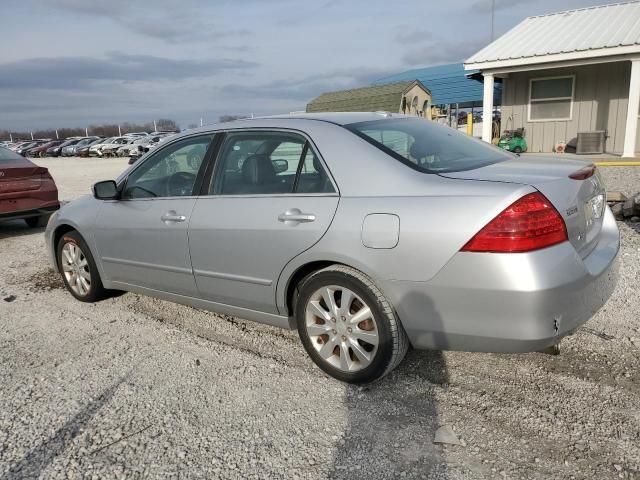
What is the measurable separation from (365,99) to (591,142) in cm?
862

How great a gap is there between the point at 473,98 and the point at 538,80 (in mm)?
7575

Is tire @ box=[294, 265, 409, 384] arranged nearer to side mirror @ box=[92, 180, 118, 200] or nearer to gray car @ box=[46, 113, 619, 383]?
gray car @ box=[46, 113, 619, 383]

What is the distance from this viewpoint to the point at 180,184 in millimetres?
3869

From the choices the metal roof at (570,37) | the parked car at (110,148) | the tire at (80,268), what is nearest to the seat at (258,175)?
the tire at (80,268)

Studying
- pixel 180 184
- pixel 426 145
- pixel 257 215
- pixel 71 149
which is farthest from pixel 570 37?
pixel 71 149

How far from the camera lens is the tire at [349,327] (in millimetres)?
2836

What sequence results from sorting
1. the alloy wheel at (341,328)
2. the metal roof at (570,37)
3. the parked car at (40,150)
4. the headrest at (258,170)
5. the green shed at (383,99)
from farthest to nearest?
the parked car at (40,150), the green shed at (383,99), the metal roof at (570,37), the headrest at (258,170), the alloy wheel at (341,328)

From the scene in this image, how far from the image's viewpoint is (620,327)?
3.63m

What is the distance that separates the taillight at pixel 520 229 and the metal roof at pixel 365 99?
610 inches

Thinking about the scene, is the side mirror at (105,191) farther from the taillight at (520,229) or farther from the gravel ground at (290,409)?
the taillight at (520,229)

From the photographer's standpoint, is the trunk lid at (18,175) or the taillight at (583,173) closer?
the taillight at (583,173)

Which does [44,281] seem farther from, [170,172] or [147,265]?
[170,172]

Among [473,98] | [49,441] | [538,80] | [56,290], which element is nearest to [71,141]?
[473,98]

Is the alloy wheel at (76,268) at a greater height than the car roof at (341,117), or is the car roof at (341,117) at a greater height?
the car roof at (341,117)
